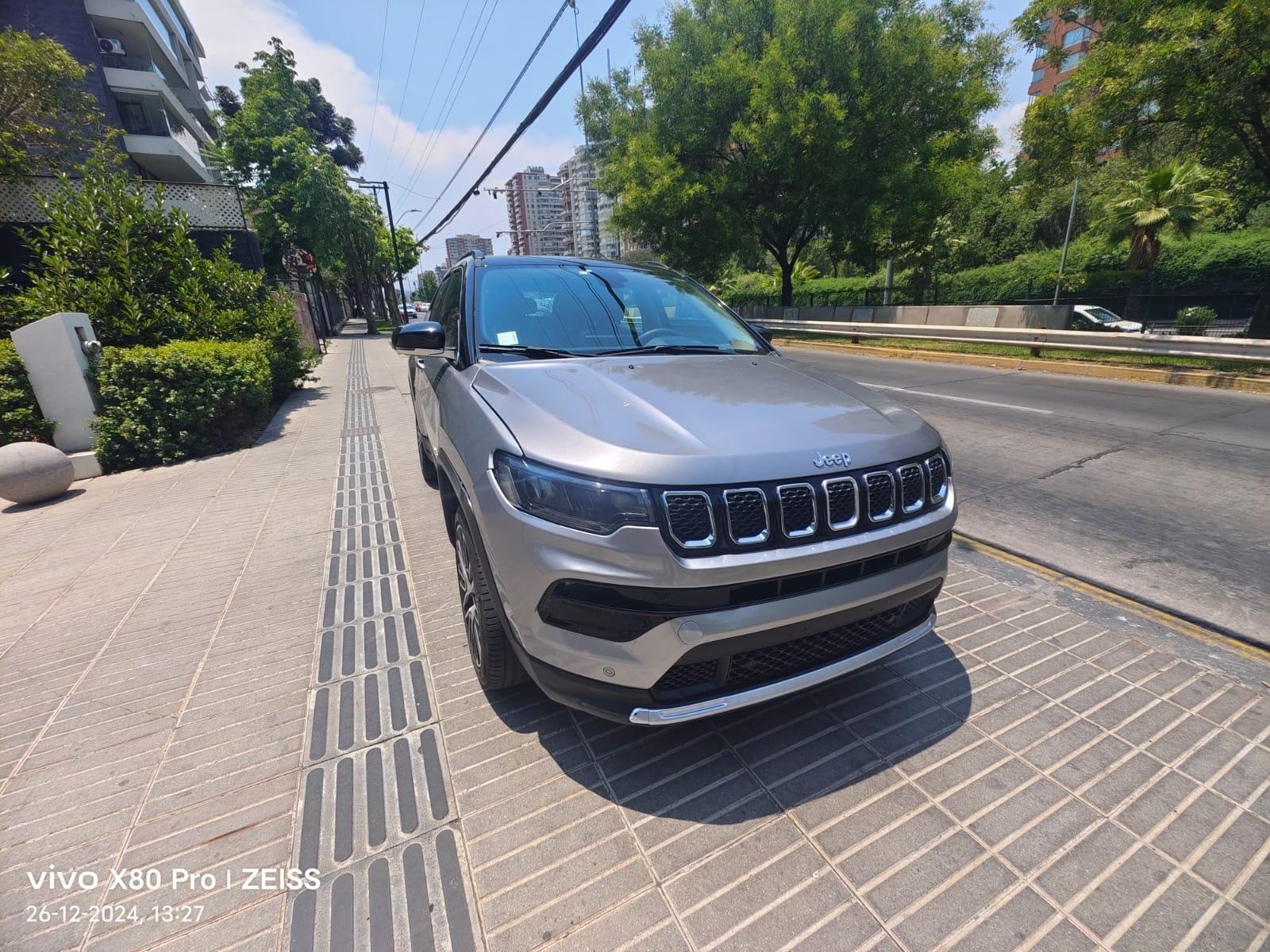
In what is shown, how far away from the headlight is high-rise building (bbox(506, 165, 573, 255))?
3490 inches

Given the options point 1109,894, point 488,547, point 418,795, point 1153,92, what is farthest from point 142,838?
point 1153,92

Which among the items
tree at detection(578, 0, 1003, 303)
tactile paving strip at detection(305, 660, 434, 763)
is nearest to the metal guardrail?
tree at detection(578, 0, 1003, 303)

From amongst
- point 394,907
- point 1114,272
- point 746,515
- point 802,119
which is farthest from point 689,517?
point 1114,272

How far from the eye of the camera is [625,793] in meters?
1.95

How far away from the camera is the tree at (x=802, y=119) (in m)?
18.1

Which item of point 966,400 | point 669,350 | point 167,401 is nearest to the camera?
point 669,350

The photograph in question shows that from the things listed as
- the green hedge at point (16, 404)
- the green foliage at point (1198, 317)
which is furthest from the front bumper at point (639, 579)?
the green foliage at point (1198, 317)

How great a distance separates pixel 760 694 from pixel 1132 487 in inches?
190

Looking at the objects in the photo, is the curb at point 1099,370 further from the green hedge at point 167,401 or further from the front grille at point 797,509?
the green hedge at point 167,401

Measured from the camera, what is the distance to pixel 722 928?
1520 mm

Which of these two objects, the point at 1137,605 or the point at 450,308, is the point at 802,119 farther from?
the point at 1137,605

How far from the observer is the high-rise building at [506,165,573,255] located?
88312mm

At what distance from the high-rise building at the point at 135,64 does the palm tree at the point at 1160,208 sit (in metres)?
34.1

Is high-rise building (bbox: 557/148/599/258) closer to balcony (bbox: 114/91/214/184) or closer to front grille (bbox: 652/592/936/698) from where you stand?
balcony (bbox: 114/91/214/184)
